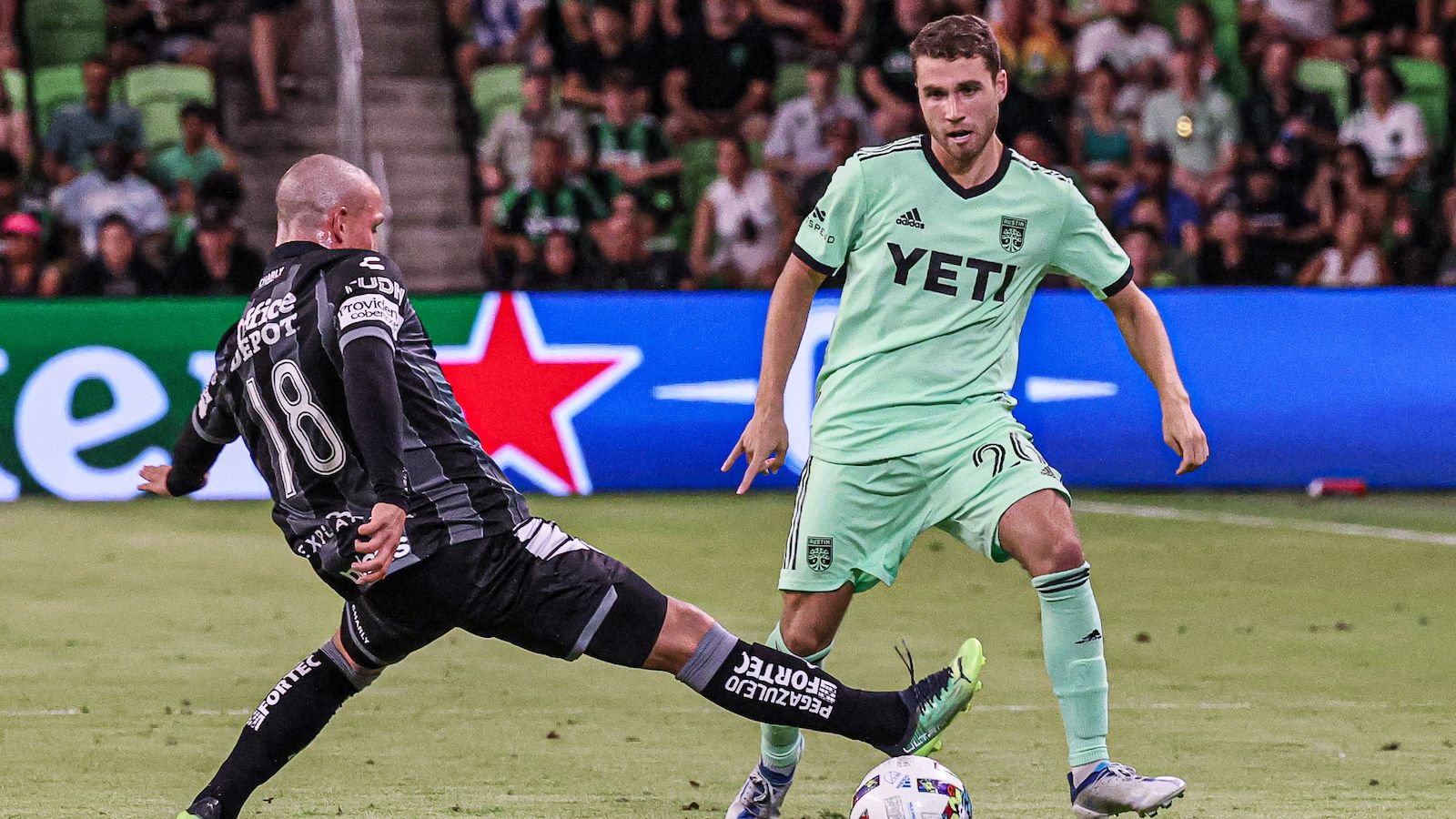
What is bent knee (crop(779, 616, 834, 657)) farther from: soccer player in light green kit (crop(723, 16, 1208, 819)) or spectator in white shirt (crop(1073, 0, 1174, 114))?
spectator in white shirt (crop(1073, 0, 1174, 114))

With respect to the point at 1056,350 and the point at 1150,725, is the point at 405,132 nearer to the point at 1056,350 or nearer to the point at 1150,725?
the point at 1056,350

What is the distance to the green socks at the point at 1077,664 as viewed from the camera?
16.8 ft

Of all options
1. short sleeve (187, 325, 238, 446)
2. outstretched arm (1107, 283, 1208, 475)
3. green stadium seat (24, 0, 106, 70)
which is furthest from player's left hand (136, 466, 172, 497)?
green stadium seat (24, 0, 106, 70)

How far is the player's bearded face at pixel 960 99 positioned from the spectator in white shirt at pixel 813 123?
1048cm

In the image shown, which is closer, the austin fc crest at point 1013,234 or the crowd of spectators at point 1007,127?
the austin fc crest at point 1013,234

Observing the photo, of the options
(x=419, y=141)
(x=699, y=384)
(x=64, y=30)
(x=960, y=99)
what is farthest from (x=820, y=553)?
(x=64, y=30)

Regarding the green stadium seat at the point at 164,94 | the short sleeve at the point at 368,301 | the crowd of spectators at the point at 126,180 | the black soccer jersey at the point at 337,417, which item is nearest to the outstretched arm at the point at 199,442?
the black soccer jersey at the point at 337,417

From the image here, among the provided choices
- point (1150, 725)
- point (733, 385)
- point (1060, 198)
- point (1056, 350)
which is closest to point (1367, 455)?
point (1056, 350)

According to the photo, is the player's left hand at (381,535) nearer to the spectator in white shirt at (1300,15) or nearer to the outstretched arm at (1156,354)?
the outstretched arm at (1156,354)

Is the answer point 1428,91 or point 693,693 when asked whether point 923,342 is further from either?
point 1428,91

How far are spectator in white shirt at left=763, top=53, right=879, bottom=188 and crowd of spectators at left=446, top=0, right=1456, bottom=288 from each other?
0.02m

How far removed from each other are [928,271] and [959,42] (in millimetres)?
610

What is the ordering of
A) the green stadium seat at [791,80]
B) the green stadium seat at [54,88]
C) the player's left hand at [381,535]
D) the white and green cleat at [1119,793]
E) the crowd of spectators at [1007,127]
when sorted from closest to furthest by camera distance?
the player's left hand at [381,535] < the white and green cleat at [1119,793] < the crowd of spectators at [1007,127] < the green stadium seat at [54,88] < the green stadium seat at [791,80]

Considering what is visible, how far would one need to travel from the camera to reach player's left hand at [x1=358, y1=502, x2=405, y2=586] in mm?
4375
